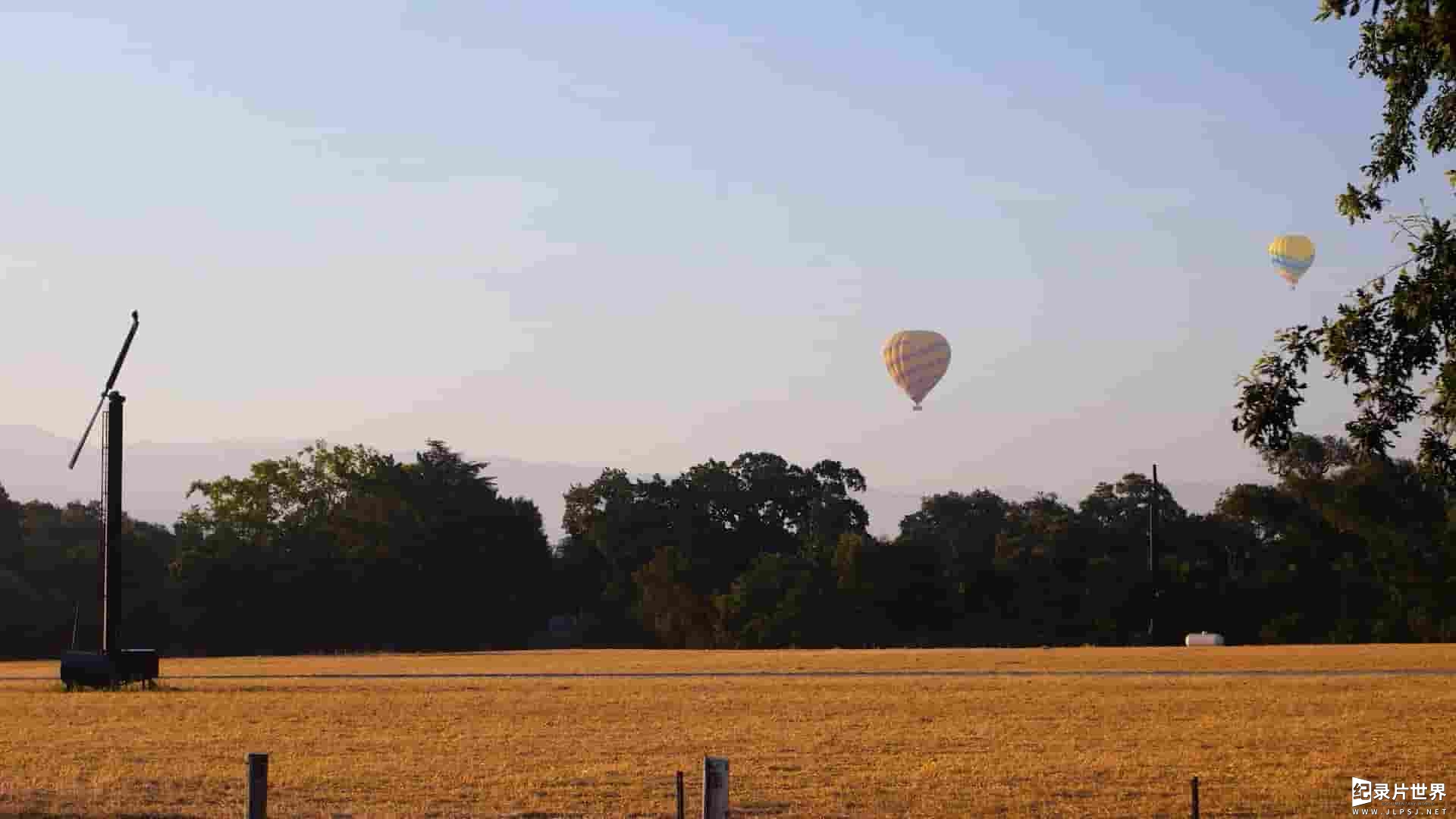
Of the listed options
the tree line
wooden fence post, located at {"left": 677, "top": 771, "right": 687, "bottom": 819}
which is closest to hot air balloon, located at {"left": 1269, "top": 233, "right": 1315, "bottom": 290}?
the tree line

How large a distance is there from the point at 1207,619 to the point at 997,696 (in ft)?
191

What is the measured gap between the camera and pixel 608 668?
63156mm

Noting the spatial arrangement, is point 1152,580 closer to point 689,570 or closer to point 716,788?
point 689,570

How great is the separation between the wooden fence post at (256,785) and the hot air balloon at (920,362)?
86971 mm

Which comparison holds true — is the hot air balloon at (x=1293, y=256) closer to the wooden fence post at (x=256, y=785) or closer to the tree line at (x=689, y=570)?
the tree line at (x=689, y=570)

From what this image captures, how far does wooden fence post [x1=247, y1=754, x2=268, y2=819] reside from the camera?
14305 millimetres

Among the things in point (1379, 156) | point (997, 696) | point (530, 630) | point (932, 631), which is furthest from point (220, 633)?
point (1379, 156)

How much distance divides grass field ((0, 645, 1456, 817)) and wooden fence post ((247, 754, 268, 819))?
7.24 metres

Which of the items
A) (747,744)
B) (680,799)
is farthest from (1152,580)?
(680,799)

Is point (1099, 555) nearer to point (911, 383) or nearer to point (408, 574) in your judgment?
point (911, 383)

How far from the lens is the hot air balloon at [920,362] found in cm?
10012

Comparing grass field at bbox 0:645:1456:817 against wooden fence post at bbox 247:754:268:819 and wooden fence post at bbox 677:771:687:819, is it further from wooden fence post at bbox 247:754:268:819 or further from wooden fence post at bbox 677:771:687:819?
wooden fence post at bbox 247:754:268:819

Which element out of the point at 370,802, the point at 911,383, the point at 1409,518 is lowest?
the point at 370,802

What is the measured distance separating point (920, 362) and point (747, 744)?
71.2m
